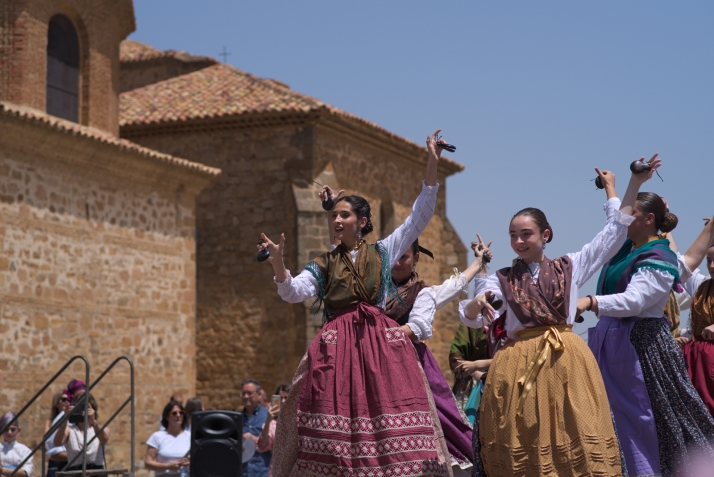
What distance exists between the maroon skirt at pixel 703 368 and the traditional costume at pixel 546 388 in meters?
1.46

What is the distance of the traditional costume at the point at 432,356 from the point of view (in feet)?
21.0

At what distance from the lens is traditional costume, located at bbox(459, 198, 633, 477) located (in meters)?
5.23

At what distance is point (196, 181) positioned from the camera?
18.5 m

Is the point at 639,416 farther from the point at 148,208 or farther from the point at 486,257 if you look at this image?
the point at 148,208

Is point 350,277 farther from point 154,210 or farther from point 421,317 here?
point 154,210

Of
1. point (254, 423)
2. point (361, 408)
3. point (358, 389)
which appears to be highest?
point (358, 389)

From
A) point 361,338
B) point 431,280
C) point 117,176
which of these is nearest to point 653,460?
point 361,338

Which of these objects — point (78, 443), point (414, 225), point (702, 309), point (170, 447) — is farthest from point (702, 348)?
point (78, 443)

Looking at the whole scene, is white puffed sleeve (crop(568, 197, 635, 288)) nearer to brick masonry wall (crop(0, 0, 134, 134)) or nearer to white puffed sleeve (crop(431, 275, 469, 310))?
white puffed sleeve (crop(431, 275, 469, 310))

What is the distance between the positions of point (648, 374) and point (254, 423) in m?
5.66

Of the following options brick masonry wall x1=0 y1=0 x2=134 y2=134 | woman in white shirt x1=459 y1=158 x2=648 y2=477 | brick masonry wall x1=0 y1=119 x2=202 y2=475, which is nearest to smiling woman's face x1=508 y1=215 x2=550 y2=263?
woman in white shirt x1=459 y1=158 x2=648 y2=477

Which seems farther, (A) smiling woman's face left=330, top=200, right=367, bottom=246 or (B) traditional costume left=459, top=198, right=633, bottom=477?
(A) smiling woman's face left=330, top=200, right=367, bottom=246

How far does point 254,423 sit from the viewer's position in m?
10.9

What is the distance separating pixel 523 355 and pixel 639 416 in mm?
943
